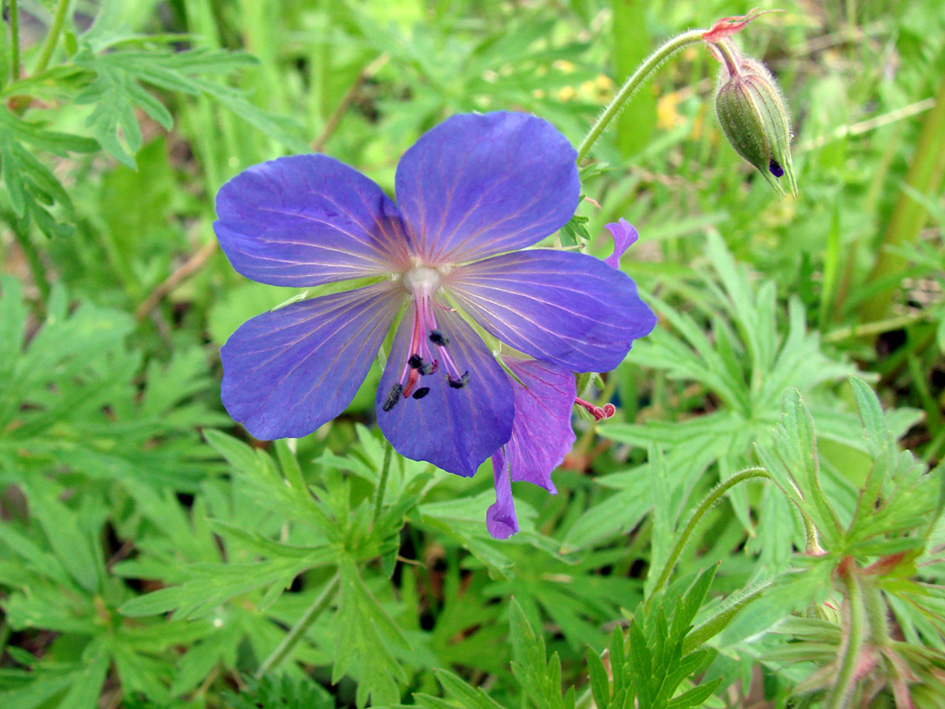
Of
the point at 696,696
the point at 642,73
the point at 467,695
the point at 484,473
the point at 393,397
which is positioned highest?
the point at 642,73

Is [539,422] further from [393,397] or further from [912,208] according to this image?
[912,208]

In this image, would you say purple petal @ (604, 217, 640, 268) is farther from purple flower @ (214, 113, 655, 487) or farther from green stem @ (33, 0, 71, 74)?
green stem @ (33, 0, 71, 74)

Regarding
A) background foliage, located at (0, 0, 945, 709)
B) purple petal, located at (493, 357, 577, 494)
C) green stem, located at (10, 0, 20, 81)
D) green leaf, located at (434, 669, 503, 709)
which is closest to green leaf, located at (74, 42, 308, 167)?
background foliage, located at (0, 0, 945, 709)

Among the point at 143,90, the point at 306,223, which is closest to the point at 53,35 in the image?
the point at 143,90

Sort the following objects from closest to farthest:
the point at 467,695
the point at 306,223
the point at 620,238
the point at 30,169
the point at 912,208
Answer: the point at 306,223 → the point at 620,238 → the point at 467,695 → the point at 30,169 → the point at 912,208

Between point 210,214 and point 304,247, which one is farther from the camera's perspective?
point 210,214

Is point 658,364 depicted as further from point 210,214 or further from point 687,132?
point 210,214

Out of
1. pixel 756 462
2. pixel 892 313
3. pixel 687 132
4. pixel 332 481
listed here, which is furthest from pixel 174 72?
pixel 892 313

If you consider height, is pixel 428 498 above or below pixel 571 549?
below
